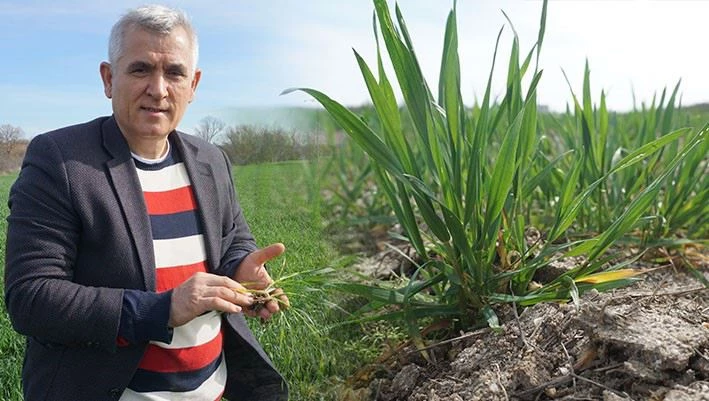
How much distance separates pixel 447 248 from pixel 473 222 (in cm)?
7

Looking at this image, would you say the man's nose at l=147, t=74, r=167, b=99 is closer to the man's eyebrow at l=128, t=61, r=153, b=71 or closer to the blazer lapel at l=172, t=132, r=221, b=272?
the man's eyebrow at l=128, t=61, r=153, b=71

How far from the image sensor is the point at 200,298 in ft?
3.42

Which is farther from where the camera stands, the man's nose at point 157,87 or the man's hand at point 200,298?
the man's nose at point 157,87

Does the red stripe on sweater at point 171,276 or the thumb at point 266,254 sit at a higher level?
the thumb at point 266,254

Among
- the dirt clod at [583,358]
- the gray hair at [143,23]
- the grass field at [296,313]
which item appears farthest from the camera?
the grass field at [296,313]

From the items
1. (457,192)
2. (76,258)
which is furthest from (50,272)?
(457,192)

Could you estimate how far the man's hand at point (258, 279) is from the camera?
3.99ft

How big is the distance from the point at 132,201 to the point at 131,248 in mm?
72

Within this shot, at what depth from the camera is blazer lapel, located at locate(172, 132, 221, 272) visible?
1.24 metres

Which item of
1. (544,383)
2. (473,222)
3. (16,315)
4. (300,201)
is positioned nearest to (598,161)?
(473,222)

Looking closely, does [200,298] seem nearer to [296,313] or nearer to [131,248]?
[131,248]

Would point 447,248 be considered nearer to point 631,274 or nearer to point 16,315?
point 631,274

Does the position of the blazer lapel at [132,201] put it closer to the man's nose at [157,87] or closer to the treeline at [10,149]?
the man's nose at [157,87]

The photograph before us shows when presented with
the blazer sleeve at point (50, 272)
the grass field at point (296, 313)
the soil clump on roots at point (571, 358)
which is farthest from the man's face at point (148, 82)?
the soil clump on roots at point (571, 358)
